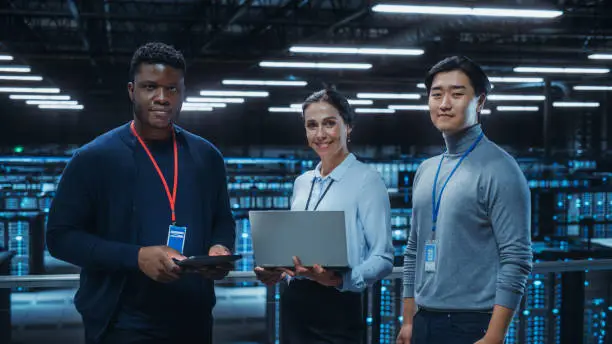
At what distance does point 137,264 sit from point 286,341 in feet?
2.69

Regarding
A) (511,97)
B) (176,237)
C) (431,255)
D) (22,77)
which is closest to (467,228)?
(431,255)

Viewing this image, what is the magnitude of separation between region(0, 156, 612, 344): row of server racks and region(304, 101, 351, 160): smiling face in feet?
2.62

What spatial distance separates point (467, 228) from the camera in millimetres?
1735

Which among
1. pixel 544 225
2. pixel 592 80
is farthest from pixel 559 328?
pixel 592 80

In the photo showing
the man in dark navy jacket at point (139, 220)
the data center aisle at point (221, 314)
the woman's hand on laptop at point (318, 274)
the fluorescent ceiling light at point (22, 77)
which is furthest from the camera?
the fluorescent ceiling light at point (22, 77)

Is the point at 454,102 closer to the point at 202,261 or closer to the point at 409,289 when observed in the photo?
the point at 409,289

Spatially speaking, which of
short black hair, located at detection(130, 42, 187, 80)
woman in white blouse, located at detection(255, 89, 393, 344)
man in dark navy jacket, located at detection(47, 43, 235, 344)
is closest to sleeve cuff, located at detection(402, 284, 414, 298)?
woman in white blouse, located at detection(255, 89, 393, 344)

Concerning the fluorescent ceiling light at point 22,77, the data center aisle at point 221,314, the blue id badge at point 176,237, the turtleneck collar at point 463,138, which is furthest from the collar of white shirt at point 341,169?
the fluorescent ceiling light at point 22,77

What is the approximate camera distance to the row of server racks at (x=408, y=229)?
10.4 ft

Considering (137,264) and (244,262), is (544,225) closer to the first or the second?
(244,262)

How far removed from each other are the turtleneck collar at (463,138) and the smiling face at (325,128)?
441 mm

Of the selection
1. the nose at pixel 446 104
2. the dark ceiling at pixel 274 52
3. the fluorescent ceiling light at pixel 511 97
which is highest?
the dark ceiling at pixel 274 52

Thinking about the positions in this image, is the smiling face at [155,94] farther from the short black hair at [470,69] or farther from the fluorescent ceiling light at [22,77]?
the fluorescent ceiling light at [22,77]

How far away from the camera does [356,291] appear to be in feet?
6.69
